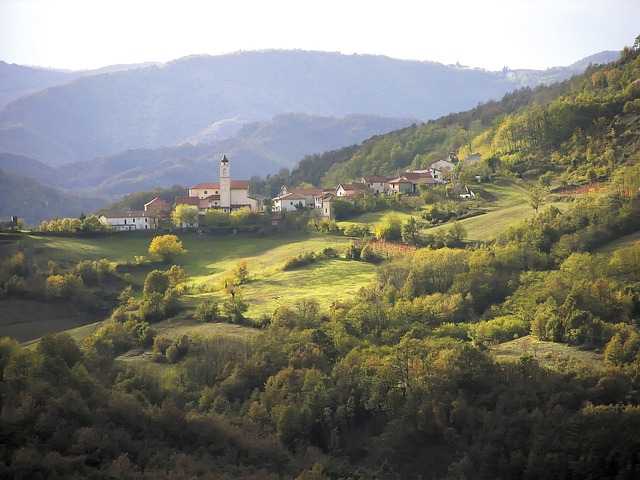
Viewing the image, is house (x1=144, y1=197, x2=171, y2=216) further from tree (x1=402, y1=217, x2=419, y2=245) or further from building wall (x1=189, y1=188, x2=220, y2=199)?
tree (x1=402, y1=217, x2=419, y2=245)

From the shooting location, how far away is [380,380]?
43062mm

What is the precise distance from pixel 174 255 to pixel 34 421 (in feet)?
149

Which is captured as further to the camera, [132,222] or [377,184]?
[377,184]

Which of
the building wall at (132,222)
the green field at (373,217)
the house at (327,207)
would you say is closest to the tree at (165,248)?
the building wall at (132,222)

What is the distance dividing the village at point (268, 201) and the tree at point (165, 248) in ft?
37.6

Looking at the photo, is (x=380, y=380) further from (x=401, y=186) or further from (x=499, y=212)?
(x=401, y=186)

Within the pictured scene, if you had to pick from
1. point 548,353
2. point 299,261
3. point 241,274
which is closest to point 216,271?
point 241,274

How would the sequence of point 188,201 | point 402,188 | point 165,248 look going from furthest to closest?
point 402,188 < point 188,201 < point 165,248

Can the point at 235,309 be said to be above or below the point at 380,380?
above

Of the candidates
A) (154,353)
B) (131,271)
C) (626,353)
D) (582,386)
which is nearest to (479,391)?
(582,386)

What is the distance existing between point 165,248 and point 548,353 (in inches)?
1696

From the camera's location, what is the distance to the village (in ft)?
307

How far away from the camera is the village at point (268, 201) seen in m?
93.4

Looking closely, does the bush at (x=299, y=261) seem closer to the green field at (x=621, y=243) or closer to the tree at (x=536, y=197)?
the tree at (x=536, y=197)
